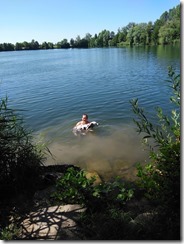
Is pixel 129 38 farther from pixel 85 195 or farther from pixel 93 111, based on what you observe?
pixel 85 195

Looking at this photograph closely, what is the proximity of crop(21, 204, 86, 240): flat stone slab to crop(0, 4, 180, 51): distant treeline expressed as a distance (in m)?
44.4

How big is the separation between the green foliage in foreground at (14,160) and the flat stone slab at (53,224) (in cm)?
85

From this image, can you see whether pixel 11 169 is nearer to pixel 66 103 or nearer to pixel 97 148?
pixel 97 148

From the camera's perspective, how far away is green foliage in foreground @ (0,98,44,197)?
407 cm

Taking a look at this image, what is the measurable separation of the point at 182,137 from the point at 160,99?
1155 cm

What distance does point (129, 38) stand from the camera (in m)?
74.4

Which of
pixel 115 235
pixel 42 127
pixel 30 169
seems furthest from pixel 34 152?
pixel 42 127

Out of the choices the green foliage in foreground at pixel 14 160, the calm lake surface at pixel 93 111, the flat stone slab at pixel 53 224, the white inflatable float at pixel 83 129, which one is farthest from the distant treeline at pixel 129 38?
the flat stone slab at pixel 53 224

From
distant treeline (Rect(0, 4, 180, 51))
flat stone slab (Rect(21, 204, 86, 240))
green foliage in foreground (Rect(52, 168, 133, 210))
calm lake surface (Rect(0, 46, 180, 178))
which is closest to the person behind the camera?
flat stone slab (Rect(21, 204, 86, 240))

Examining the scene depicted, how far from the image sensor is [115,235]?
2.72 meters

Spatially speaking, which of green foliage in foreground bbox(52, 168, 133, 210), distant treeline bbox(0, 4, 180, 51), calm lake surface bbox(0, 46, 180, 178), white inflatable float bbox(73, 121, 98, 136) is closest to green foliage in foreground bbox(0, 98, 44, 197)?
calm lake surface bbox(0, 46, 180, 178)

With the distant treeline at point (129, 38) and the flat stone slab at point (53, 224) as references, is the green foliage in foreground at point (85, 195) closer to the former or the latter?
the flat stone slab at point (53, 224)

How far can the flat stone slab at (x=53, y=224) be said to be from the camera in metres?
2.91

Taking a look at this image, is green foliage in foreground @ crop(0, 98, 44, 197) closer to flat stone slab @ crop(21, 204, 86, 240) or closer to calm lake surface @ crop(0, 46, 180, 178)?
calm lake surface @ crop(0, 46, 180, 178)
